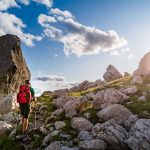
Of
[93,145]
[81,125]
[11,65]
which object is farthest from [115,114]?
[11,65]

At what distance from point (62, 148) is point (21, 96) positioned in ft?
22.9

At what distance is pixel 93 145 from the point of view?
77.6 feet

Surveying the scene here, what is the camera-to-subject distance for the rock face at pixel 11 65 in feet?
171

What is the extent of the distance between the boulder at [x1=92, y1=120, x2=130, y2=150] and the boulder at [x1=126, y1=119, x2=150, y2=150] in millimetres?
616

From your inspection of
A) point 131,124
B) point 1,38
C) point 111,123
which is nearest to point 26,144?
point 111,123

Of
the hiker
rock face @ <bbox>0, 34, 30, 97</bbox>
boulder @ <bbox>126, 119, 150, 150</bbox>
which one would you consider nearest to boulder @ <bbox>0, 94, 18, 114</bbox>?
rock face @ <bbox>0, 34, 30, 97</bbox>

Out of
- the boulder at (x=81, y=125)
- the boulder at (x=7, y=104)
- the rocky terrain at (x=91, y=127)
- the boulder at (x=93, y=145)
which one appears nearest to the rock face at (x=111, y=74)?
the boulder at (x=7, y=104)

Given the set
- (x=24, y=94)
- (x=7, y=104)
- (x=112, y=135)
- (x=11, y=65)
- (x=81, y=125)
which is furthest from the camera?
(x=11, y=65)

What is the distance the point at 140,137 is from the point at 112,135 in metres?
2.22

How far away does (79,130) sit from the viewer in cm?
2908

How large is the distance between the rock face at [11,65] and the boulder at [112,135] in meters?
28.4

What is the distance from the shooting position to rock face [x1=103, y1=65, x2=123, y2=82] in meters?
97.3

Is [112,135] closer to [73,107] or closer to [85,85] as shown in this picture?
[73,107]

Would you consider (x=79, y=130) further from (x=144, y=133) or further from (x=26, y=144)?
(x=144, y=133)
